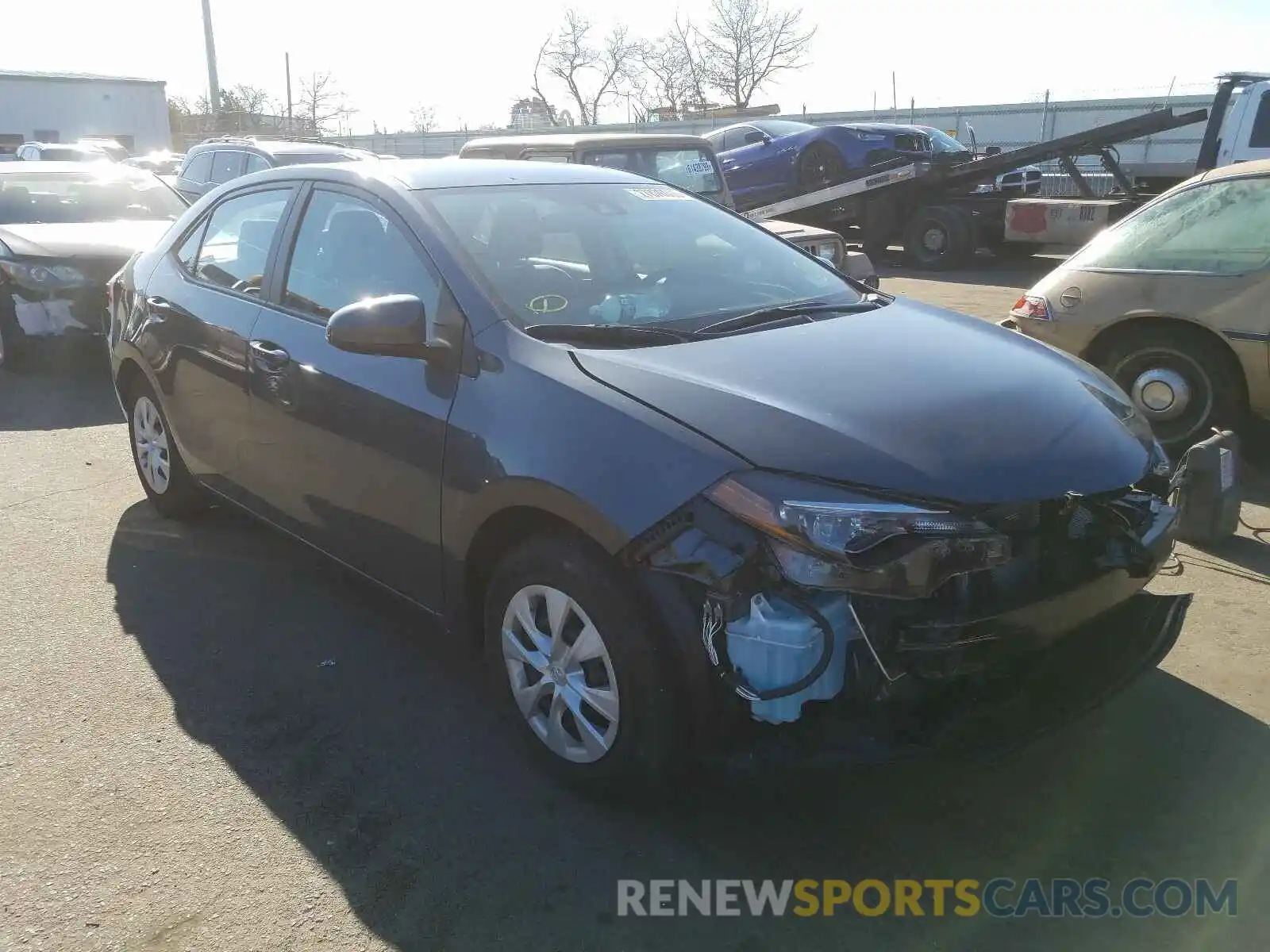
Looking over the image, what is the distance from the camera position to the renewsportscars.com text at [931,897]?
99.3 inches

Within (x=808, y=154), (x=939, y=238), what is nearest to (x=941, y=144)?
(x=939, y=238)

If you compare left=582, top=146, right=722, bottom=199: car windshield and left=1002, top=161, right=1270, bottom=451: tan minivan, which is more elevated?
left=582, top=146, right=722, bottom=199: car windshield

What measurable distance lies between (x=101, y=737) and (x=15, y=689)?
0.54m

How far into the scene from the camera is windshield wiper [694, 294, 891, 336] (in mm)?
3237

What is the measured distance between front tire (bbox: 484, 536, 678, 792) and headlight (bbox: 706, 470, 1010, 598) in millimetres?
404

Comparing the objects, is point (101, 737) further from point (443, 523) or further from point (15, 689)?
point (443, 523)

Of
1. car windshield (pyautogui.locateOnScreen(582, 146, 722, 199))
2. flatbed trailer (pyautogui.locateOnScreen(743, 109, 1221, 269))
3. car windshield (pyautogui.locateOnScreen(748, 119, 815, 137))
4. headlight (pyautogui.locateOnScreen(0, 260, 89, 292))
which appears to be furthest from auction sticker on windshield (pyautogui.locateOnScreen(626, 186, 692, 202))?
car windshield (pyautogui.locateOnScreen(748, 119, 815, 137))

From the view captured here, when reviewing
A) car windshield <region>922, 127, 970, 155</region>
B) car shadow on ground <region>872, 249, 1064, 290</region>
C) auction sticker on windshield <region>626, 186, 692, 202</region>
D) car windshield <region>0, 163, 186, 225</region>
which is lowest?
A: car shadow on ground <region>872, 249, 1064, 290</region>

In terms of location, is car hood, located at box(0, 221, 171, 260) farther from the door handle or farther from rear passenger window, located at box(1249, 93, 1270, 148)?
rear passenger window, located at box(1249, 93, 1270, 148)

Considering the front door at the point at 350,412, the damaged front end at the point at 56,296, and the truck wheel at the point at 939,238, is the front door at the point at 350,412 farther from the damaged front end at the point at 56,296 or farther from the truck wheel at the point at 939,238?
the truck wheel at the point at 939,238

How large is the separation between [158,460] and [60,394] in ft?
11.9

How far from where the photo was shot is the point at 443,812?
2914 mm

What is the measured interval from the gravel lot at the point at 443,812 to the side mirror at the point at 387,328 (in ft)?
3.88

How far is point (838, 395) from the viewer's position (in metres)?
2.72
